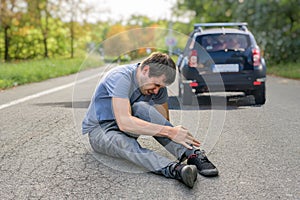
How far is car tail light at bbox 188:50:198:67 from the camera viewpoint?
8973 mm

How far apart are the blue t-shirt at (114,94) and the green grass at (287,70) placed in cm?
1566

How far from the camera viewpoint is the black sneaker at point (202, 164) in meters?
3.96

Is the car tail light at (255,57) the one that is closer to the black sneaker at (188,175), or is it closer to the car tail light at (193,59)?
the car tail light at (193,59)

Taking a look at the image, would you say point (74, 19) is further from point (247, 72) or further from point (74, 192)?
point (74, 192)

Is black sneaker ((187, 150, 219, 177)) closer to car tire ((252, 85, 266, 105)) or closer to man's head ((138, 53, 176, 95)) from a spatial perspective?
man's head ((138, 53, 176, 95))

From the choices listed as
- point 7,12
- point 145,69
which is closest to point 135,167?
point 145,69

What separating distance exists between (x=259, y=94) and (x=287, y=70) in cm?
1409

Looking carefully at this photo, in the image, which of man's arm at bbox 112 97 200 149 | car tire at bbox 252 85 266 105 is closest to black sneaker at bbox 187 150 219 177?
man's arm at bbox 112 97 200 149

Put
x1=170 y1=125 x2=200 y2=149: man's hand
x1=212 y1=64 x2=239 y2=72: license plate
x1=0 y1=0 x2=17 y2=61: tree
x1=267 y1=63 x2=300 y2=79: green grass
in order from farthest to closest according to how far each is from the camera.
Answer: x1=0 y1=0 x2=17 y2=61: tree < x1=267 y1=63 x2=300 y2=79: green grass < x1=212 y1=64 x2=239 y2=72: license plate < x1=170 y1=125 x2=200 y2=149: man's hand

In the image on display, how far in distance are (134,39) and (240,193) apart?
1.82 meters

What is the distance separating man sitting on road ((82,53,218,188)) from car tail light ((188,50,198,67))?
459cm

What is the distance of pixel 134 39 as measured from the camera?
4.62 metres

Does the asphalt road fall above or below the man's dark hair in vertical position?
below

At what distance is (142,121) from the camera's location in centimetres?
402
